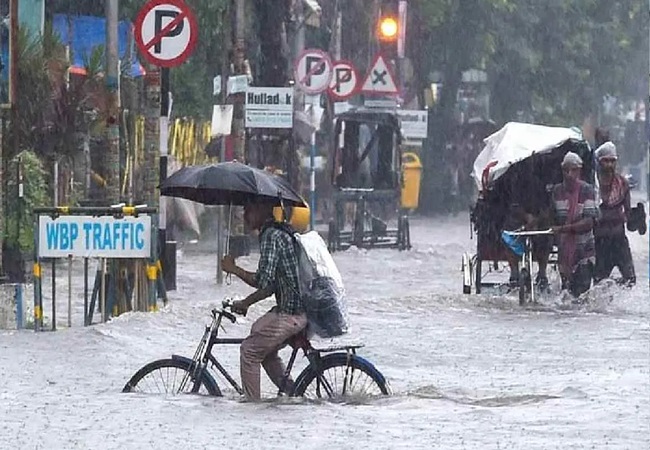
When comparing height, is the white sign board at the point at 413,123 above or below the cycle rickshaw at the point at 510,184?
above

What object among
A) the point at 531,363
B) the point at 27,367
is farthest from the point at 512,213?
the point at 27,367

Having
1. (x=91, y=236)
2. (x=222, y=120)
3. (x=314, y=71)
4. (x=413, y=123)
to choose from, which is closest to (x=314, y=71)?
(x=314, y=71)

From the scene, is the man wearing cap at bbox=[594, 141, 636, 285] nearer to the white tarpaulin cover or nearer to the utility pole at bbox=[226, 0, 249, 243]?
the white tarpaulin cover

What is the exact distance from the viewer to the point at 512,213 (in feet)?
72.8

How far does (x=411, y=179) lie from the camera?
44.7 metres

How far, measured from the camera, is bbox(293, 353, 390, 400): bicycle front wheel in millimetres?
12312

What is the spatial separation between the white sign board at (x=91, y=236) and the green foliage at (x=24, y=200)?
3.86 metres

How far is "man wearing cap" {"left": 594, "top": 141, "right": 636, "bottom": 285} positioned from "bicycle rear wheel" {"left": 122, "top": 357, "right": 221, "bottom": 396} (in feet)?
31.8

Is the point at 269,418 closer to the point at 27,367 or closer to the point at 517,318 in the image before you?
the point at 27,367

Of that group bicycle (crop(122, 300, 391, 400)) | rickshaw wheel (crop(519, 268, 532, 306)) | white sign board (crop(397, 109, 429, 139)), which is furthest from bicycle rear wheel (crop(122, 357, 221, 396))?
white sign board (crop(397, 109, 429, 139))

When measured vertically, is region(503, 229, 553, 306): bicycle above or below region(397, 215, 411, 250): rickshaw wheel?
above

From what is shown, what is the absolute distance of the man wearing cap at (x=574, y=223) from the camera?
805 inches

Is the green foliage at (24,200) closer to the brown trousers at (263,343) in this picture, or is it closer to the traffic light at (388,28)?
the brown trousers at (263,343)

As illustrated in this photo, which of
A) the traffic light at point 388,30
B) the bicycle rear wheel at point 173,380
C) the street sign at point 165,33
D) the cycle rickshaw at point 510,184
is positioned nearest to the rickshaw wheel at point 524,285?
the cycle rickshaw at point 510,184
